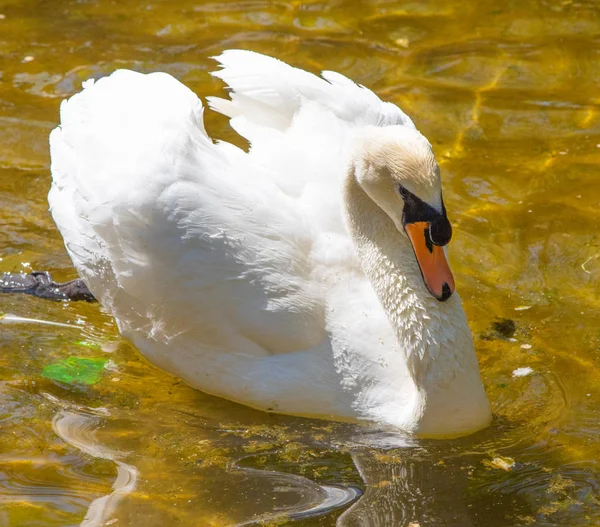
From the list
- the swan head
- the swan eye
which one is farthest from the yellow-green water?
the swan eye

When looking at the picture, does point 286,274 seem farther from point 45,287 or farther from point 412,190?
point 45,287

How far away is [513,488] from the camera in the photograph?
454cm

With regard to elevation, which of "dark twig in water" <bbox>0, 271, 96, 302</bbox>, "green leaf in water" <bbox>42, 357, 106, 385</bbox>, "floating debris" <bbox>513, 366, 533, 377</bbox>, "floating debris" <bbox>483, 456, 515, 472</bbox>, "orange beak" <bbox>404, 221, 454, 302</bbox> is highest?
"orange beak" <bbox>404, 221, 454, 302</bbox>

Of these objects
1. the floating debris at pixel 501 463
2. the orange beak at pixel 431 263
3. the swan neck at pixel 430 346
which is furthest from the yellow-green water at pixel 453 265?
the orange beak at pixel 431 263

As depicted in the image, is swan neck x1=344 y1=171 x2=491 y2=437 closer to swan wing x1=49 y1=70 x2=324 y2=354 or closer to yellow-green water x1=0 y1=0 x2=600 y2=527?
yellow-green water x1=0 y1=0 x2=600 y2=527

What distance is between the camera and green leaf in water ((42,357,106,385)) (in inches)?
214

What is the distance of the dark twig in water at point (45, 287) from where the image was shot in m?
6.21

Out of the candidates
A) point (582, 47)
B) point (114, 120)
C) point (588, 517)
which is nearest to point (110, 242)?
point (114, 120)

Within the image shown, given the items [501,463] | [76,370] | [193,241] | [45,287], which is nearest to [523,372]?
[501,463]

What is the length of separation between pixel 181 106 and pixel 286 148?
1.92 ft

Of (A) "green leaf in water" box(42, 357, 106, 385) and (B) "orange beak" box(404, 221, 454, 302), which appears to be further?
(A) "green leaf in water" box(42, 357, 106, 385)

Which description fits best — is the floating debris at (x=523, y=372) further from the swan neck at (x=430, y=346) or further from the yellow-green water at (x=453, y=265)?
the swan neck at (x=430, y=346)

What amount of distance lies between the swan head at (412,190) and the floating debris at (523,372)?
88 cm

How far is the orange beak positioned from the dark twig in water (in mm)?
2317
